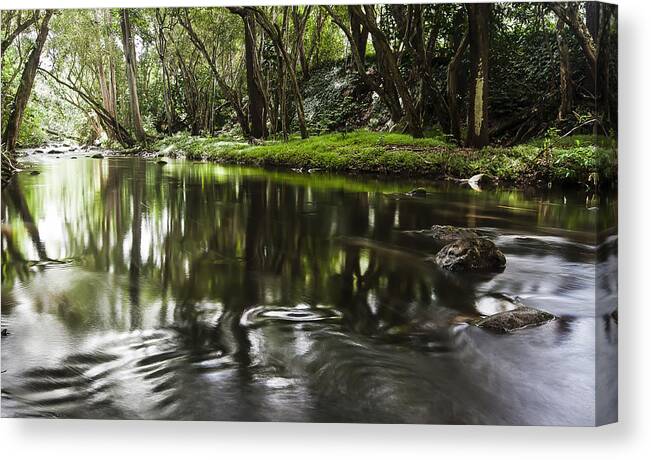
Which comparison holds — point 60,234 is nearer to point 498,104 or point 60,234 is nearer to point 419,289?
point 419,289

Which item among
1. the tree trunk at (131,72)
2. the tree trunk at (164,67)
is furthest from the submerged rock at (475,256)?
the tree trunk at (131,72)

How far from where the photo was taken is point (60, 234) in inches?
145

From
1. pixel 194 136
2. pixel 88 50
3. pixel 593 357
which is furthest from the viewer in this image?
pixel 194 136

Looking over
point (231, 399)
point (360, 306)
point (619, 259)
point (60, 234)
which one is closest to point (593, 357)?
point (619, 259)

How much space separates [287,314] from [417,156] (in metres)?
1.23

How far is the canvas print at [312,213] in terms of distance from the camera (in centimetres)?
328

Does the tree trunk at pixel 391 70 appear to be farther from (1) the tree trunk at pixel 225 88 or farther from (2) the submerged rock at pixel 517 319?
(2) the submerged rock at pixel 517 319

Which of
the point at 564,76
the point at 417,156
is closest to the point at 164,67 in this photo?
the point at 417,156

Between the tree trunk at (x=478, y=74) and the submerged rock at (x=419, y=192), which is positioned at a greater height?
the tree trunk at (x=478, y=74)

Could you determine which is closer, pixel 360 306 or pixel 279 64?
pixel 360 306

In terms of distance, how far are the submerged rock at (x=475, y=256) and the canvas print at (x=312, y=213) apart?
13 mm

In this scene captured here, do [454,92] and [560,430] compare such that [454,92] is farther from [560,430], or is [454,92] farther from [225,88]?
[560,430]

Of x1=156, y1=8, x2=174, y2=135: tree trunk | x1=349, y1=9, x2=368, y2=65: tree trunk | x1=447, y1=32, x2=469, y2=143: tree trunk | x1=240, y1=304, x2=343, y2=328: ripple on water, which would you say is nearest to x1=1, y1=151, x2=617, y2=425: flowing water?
x1=240, y1=304, x2=343, y2=328: ripple on water

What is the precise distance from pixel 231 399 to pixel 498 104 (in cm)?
222
